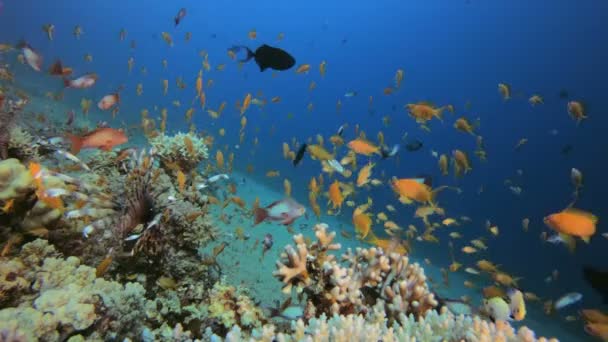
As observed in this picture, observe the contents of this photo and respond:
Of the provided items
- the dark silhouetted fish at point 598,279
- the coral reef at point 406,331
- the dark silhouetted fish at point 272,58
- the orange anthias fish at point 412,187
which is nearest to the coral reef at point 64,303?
the coral reef at point 406,331

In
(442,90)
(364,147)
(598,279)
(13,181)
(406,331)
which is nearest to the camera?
(406,331)

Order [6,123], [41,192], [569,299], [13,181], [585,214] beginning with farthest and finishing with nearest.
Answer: [569,299], [585,214], [6,123], [41,192], [13,181]

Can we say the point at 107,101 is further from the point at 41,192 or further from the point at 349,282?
the point at 349,282

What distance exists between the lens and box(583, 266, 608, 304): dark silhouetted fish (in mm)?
5869

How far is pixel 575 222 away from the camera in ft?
16.2

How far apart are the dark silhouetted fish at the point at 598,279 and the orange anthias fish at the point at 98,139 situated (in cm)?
798

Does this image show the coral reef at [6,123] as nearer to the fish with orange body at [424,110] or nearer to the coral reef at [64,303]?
the coral reef at [64,303]

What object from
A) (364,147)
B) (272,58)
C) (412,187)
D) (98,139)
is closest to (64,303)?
(98,139)

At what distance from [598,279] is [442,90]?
220ft

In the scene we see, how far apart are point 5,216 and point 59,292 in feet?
3.87

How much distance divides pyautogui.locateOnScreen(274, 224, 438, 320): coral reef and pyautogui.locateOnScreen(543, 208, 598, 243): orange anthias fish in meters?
2.88

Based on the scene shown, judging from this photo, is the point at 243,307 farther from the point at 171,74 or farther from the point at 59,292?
the point at 171,74

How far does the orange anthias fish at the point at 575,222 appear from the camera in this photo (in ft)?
16.0

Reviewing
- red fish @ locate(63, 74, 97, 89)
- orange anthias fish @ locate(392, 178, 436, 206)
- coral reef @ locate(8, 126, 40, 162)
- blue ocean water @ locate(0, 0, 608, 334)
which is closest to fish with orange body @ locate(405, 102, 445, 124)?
orange anthias fish @ locate(392, 178, 436, 206)
